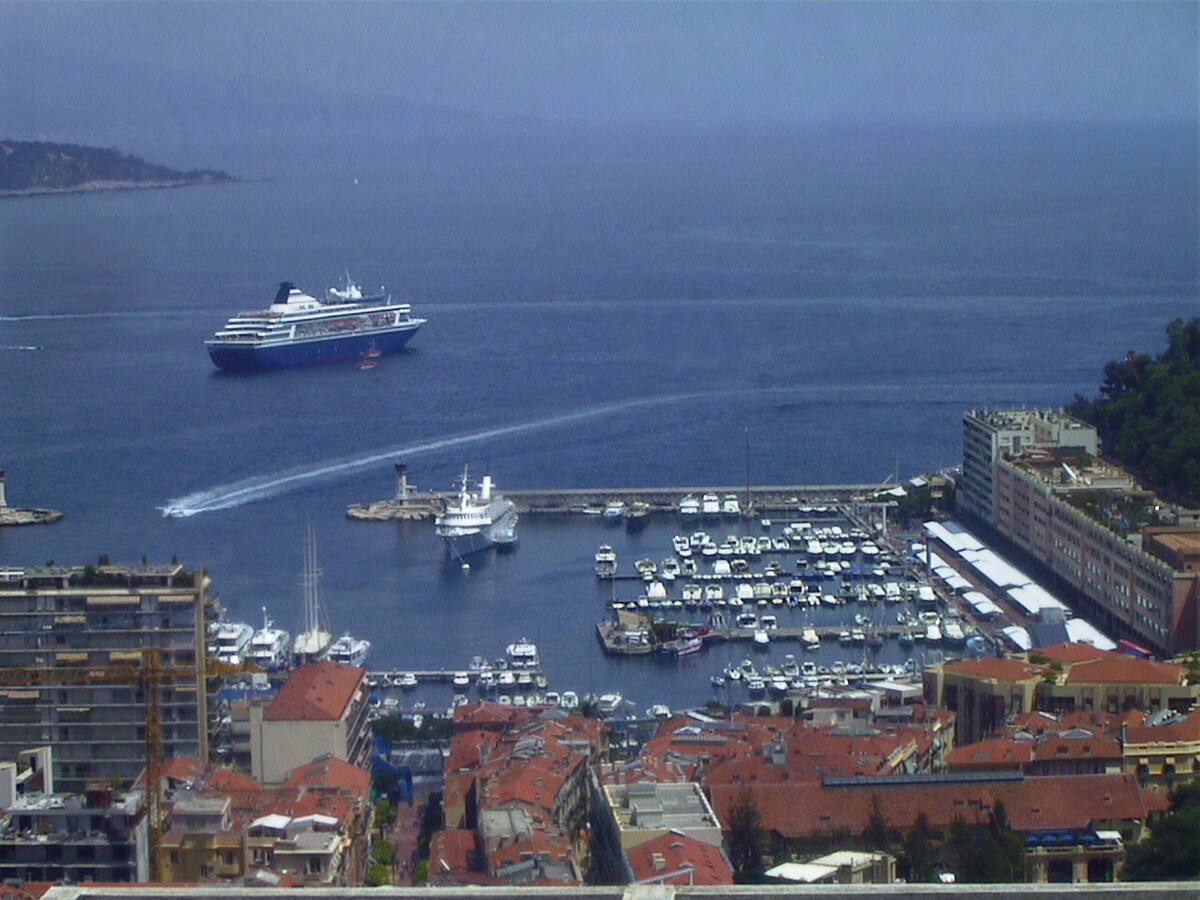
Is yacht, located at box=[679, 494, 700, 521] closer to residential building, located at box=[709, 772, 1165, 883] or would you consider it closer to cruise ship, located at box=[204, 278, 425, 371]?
residential building, located at box=[709, 772, 1165, 883]

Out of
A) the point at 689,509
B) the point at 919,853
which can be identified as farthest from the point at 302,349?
the point at 919,853

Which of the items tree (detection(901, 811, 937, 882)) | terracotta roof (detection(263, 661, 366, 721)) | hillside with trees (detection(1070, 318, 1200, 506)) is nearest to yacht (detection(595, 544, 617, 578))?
hillside with trees (detection(1070, 318, 1200, 506))

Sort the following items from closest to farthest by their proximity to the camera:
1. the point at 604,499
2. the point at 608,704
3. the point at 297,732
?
1. the point at 297,732
2. the point at 608,704
3. the point at 604,499

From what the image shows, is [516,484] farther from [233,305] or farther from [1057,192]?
[1057,192]

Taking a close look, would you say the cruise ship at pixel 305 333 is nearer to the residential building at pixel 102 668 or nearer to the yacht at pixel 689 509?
the yacht at pixel 689 509

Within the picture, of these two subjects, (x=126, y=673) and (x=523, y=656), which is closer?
(x=126, y=673)

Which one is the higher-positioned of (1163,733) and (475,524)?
(475,524)

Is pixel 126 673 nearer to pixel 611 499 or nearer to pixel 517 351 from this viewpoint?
pixel 611 499
